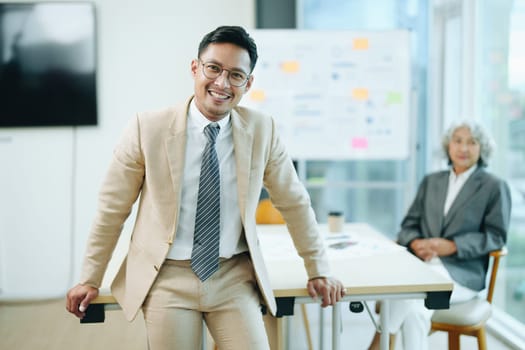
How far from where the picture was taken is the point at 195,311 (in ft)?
5.22

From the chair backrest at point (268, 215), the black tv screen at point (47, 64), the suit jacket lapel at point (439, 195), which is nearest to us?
the suit jacket lapel at point (439, 195)

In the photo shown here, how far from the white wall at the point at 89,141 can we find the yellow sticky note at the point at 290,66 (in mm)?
513

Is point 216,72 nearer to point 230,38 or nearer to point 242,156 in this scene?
point 230,38

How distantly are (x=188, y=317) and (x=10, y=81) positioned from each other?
3.09 metres

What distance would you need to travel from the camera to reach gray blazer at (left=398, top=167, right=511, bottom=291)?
98.3 inches

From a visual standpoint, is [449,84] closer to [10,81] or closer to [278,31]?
[278,31]

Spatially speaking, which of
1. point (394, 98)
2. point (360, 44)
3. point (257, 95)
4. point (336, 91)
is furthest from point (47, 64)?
point (394, 98)

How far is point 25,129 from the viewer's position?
159 inches

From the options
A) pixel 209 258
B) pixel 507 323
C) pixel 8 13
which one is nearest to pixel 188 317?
pixel 209 258

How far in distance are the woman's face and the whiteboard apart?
42.7 inches

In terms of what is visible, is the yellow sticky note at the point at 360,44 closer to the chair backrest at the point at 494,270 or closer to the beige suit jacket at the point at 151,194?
the chair backrest at the point at 494,270

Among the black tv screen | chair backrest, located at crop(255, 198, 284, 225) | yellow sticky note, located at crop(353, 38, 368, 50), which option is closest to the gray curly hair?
chair backrest, located at crop(255, 198, 284, 225)

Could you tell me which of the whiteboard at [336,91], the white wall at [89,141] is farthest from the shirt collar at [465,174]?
the white wall at [89,141]

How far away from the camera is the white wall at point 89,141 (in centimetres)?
407
